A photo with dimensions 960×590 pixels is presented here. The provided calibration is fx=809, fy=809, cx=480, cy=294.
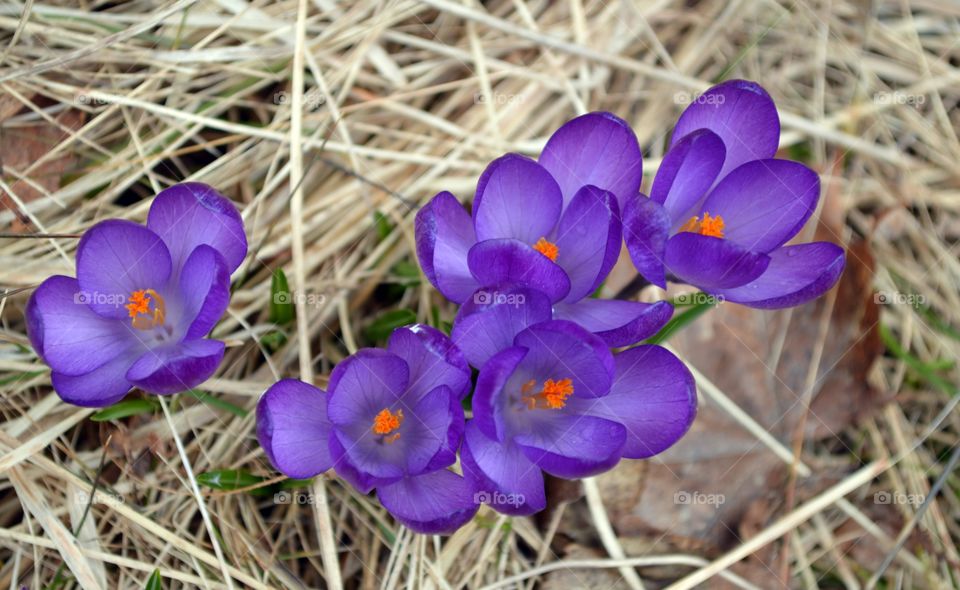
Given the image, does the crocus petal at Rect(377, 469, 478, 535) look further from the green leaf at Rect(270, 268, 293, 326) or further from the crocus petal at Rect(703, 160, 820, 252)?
the crocus petal at Rect(703, 160, 820, 252)

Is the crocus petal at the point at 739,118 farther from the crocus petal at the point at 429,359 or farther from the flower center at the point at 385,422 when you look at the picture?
the flower center at the point at 385,422

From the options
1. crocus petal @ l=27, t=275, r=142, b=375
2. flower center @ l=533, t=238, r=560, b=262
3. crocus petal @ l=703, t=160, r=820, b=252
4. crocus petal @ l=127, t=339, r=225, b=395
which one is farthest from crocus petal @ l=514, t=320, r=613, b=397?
crocus petal @ l=27, t=275, r=142, b=375

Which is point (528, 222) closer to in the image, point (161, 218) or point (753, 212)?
point (753, 212)

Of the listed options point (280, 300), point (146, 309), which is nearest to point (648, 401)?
point (280, 300)

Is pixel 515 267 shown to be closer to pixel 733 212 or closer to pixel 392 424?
pixel 392 424

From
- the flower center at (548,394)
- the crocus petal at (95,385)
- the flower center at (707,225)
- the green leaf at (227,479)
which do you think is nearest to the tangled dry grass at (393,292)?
the green leaf at (227,479)

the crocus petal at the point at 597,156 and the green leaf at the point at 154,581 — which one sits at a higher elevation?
the crocus petal at the point at 597,156
